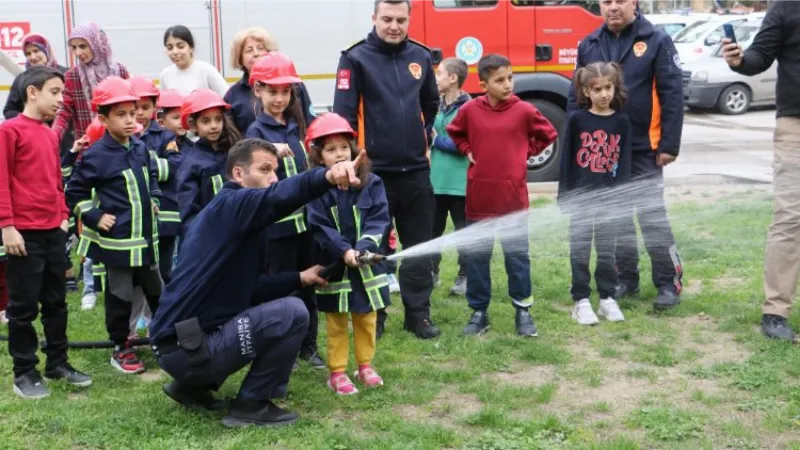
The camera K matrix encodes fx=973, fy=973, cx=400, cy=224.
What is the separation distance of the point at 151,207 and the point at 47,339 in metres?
0.99

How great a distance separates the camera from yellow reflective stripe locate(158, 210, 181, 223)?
6.39 metres

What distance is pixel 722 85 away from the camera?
74.8 feet

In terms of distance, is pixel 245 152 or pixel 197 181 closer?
pixel 245 152

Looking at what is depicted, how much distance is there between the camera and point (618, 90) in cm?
675

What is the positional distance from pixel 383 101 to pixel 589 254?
1912 millimetres

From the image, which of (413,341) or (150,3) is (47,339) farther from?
(150,3)

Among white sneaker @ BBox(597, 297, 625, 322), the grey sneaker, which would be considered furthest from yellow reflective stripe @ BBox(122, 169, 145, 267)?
white sneaker @ BBox(597, 297, 625, 322)

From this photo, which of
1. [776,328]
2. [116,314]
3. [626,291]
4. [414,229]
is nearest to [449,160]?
[414,229]

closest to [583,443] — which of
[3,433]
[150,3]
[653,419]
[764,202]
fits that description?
[653,419]

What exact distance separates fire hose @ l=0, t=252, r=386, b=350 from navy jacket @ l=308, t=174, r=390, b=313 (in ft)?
0.36

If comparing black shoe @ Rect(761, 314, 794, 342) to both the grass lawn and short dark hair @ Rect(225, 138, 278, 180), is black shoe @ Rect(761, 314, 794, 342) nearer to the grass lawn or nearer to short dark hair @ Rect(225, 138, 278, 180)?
the grass lawn

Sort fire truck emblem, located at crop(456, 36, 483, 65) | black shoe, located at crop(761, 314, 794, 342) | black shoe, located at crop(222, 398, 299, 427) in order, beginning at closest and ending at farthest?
1. black shoe, located at crop(222, 398, 299, 427)
2. black shoe, located at crop(761, 314, 794, 342)
3. fire truck emblem, located at crop(456, 36, 483, 65)

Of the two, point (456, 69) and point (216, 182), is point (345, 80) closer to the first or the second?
point (216, 182)

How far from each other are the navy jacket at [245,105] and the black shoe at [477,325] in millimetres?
1763
